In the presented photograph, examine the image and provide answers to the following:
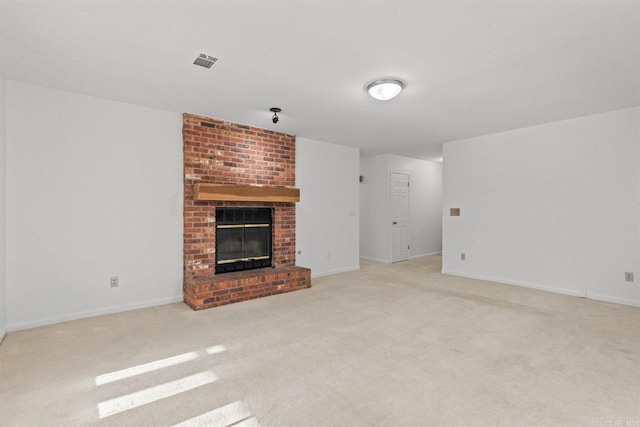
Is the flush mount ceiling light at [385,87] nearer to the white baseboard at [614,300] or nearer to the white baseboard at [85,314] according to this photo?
the white baseboard at [85,314]

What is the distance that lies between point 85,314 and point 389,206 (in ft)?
18.3

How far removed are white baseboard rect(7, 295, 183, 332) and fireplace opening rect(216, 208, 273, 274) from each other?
795mm

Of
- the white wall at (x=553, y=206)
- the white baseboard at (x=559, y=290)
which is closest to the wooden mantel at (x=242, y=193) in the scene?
the white wall at (x=553, y=206)

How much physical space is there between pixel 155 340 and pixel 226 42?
8.50 feet

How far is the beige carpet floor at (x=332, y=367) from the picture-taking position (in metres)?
1.81

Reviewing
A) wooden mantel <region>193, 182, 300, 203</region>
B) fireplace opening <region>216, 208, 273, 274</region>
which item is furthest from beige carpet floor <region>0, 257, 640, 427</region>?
wooden mantel <region>193, 182, 300, 203</region>

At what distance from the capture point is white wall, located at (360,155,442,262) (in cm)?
705

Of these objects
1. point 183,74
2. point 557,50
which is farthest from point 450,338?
point 183,74

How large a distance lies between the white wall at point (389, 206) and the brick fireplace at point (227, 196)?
2799 millimetres

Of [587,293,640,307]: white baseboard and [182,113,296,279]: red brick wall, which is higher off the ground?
[182,113,296,279]: red brick wall

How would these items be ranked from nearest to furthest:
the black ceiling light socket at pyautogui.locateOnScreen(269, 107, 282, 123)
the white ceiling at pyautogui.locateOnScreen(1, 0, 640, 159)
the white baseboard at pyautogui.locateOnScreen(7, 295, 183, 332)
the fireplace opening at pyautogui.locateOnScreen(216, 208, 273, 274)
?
the white ceiling at pyautogui.locateOnScreen(1, 0, 640, 159) < the white baseboard at pyautogui.locateOnScreen(7, 295, 183, 332) < the black ceiling light socket at pyautogui.locateOnScreen(269, 107, 282, 123) < the fireplace opening at pyautogui.locateOnScreen(216, 208, 273, 274)

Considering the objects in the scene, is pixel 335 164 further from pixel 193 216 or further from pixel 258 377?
pixel 258 377

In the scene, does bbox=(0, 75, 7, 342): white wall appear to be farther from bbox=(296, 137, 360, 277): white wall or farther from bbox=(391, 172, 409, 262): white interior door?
bbox=(391, 172, 409, 262): white interior door

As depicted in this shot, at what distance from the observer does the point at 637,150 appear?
3.89 meters
